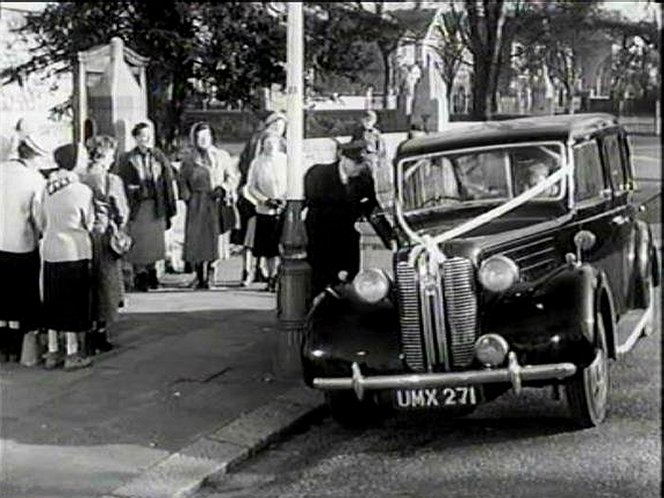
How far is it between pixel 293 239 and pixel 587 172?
2.16 metres

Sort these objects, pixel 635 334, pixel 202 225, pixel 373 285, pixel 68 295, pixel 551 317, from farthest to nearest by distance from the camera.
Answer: pixel 202 225 < pixel 635 334 < pixel 68 295 < pixel 373 285 < pixel 551 317

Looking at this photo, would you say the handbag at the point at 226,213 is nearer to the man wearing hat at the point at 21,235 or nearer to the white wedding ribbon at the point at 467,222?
the man wearing hat at the point at 21,235

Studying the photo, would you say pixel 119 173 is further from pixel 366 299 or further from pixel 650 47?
pixel 650 47

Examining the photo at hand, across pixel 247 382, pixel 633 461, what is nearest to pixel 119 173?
pixel 247 382

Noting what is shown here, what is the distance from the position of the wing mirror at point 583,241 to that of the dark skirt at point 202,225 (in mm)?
5465

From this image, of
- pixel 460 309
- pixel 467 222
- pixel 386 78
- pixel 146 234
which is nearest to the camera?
pixel 460 309

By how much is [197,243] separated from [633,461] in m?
7.18

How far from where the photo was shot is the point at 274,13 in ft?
63.1

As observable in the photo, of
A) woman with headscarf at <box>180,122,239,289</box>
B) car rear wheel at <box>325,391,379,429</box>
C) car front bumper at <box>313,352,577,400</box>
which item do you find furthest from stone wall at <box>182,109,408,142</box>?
car front bumper at <box>313,352,577,400</box>

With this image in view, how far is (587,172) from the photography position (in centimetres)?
910

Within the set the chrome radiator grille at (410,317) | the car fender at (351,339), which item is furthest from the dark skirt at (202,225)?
the chrome radiator grille at (410,317)

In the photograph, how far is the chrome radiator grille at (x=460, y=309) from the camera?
24.2 feet

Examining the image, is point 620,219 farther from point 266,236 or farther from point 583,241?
point 266,236

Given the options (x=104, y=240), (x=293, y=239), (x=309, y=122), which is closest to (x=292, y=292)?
(x=293, y=239)
